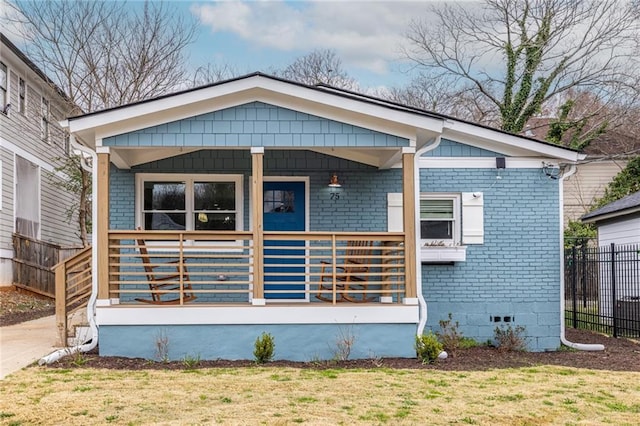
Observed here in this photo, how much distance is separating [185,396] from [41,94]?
1538 cm

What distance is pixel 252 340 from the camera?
26.5 feet

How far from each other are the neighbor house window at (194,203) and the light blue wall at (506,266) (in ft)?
Result: 9.40

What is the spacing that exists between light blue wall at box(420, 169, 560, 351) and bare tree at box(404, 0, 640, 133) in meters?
12.9

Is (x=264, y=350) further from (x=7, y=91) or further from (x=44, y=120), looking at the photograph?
(x=44, y=120)

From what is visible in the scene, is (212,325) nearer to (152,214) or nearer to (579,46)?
(152,214)

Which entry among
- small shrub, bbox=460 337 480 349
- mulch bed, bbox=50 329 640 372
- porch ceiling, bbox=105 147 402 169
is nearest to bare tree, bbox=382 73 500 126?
porch ceiling, bbox=105 147 402 169

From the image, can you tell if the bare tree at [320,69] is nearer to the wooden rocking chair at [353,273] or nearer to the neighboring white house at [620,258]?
the neighboring white house at [620,258]

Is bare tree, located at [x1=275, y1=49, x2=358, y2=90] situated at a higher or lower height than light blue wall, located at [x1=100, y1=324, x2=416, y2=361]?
higher

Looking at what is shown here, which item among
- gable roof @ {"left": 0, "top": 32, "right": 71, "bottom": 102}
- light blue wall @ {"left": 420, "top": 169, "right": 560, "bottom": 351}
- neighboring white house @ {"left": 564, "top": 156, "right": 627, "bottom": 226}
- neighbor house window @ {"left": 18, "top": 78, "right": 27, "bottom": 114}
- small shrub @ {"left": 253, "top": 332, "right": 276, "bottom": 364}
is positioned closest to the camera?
small shrub @ {"left": 253, "top": 332, "right": 276, "bottom": 364}

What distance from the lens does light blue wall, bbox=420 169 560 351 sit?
969 centimetres

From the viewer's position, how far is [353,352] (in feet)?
26.6

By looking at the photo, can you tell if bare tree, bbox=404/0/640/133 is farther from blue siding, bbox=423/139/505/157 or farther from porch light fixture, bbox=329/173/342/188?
porch light fixture, bbox=329/173/342/188

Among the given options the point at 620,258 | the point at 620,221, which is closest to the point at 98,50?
the point at 620,221

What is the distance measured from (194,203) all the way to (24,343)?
3043 millimetres
